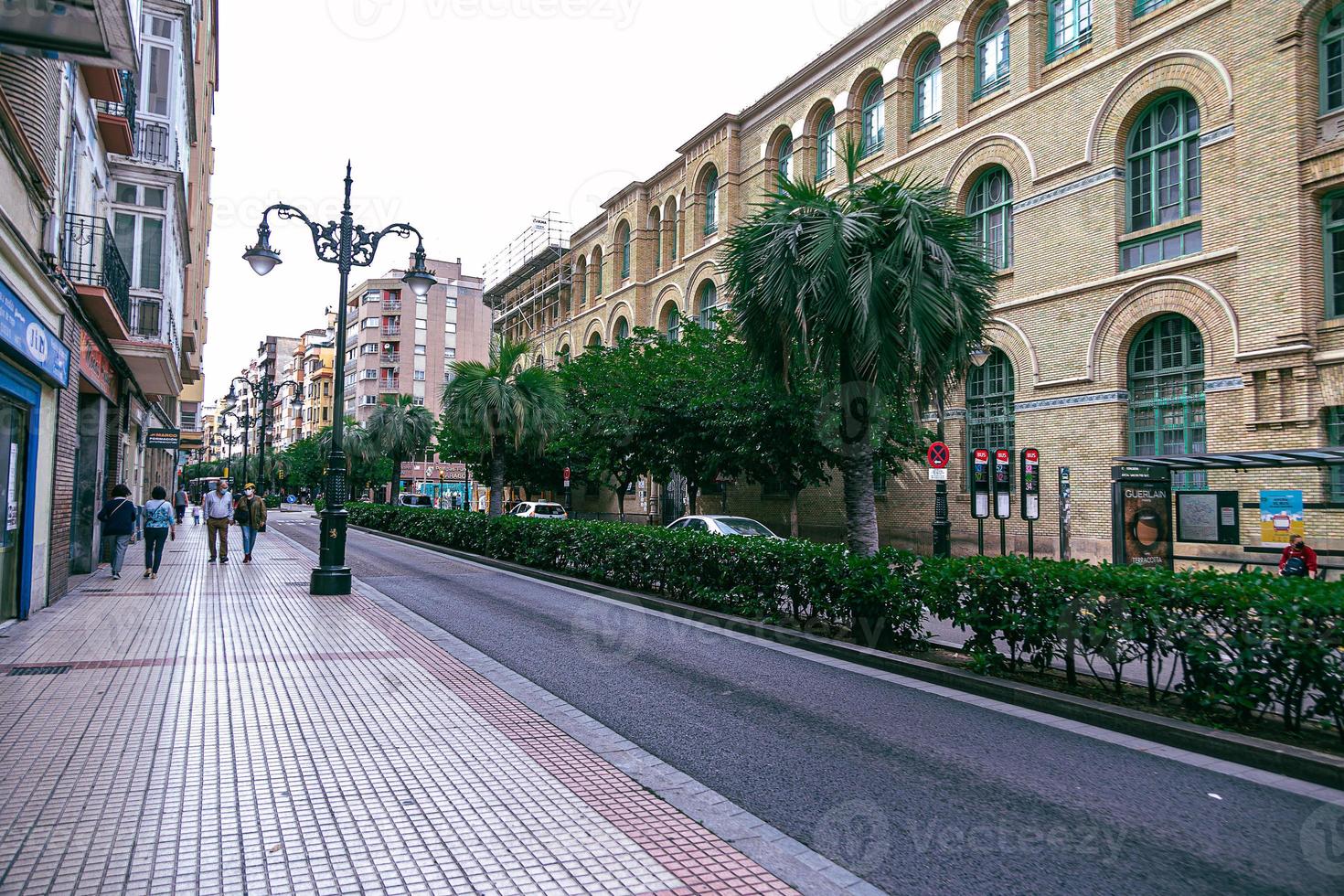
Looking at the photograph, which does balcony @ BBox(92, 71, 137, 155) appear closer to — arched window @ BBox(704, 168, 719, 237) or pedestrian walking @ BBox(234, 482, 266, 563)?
pedestrian walking @ BBox(234, 482, 266, 563)

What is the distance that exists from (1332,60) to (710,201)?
74.1ft

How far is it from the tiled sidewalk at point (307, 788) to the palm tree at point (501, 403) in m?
14.8

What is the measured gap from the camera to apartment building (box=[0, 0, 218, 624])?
353 inches

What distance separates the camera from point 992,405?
23672mm

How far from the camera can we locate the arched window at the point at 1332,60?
A: 1648 centimetres

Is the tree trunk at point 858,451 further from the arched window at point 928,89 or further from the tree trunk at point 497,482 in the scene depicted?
the arched window at point 928,89

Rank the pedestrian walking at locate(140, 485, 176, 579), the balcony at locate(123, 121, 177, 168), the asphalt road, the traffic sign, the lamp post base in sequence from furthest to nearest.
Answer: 1. the balcony at locate(123, 121, 177, 168)
2. the traffic sign
3. the pedestrian walking at locate(140, 485, 176, 579)
4. the lamp post base
5. the asphalt road

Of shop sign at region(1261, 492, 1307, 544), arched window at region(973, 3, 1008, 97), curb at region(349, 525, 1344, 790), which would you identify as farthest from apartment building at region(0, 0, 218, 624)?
arched window at region(973, 3, 1008, 97)

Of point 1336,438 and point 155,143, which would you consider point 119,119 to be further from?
point 1336,438

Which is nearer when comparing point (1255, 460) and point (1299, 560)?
point (1299, 560)

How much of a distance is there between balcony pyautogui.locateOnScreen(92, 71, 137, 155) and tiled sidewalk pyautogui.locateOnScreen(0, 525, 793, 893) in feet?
31.9

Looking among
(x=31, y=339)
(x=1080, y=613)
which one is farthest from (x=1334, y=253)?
(x=31, y=339)

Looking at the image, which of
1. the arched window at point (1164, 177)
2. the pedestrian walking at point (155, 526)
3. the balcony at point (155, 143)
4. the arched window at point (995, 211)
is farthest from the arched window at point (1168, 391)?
the balcony at point (155, 143)

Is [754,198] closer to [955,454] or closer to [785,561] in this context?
[955,454]
